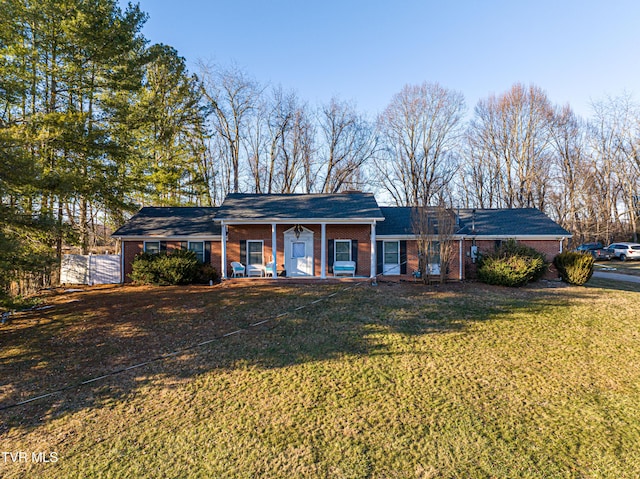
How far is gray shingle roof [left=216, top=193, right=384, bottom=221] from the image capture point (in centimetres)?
1549

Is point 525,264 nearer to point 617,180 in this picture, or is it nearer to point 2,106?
point 2,106

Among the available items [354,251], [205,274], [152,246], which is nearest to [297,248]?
[354,251]

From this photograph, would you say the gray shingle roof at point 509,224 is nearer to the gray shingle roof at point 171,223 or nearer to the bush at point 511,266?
the bush at point 511,266

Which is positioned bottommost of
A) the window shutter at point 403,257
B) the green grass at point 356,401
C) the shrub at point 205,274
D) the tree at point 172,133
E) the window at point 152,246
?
the green grass at point 356,401

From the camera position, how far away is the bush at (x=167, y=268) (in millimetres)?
15109

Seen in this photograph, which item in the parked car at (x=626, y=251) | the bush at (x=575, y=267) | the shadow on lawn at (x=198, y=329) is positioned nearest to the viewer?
the shadow on lawn at (x=198, y=329)

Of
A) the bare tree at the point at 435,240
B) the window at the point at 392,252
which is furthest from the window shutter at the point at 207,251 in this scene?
the bare tree at the point at 435,240

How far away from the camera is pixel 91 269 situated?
17484mm

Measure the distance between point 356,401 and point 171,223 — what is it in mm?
15566

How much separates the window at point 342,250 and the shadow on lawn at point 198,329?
301cm

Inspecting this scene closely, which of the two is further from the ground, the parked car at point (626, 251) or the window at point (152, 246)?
the window at point (152, 246)

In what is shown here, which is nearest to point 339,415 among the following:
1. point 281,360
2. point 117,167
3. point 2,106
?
point 281,360

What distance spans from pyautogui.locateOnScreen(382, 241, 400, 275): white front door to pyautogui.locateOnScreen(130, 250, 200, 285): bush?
9.21 metres

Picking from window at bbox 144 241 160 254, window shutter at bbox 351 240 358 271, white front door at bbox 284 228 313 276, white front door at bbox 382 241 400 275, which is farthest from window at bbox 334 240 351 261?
window at bbox 144 241 160 254
